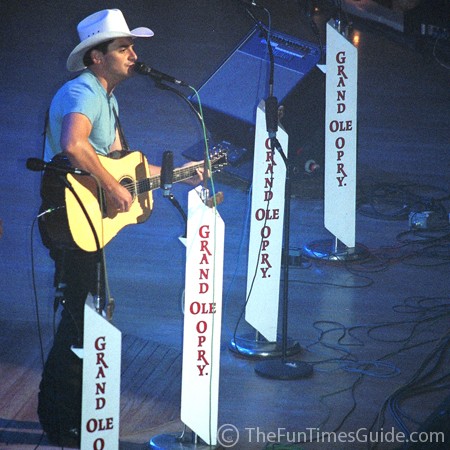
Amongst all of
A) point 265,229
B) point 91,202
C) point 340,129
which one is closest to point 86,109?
point 91,202

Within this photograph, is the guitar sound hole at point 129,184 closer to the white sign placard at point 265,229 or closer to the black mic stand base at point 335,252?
the white sign placard at point 265,229

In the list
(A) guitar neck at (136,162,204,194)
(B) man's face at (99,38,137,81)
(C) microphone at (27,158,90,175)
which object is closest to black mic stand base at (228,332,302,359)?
(A) guitar neck at (136,162,204,194)

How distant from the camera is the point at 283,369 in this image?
6.50m

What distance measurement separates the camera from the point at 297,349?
681cm

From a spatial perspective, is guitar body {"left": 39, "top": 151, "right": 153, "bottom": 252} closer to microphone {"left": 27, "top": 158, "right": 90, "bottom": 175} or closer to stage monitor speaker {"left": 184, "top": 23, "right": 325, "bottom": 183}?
microphone {"left": 27, "top": 158, "right": 90, "bottom": 175}

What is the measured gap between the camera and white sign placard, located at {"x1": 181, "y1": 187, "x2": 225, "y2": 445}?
514 cm

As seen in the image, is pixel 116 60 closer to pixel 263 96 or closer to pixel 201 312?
pixel 201 312

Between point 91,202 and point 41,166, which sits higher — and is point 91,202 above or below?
below

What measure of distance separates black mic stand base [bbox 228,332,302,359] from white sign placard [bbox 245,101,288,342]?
208 millimetres

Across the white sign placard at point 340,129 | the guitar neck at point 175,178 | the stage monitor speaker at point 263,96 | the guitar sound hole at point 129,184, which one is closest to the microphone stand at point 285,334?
the guitar neck at point 175,178

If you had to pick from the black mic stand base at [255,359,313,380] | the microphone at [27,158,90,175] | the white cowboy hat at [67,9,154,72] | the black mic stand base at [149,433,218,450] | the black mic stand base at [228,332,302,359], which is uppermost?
the white cowboy hat at [67,9,154,72]

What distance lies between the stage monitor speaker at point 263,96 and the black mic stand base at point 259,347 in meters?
3.24

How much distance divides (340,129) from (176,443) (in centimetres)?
341

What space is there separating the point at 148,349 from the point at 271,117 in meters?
1.71
